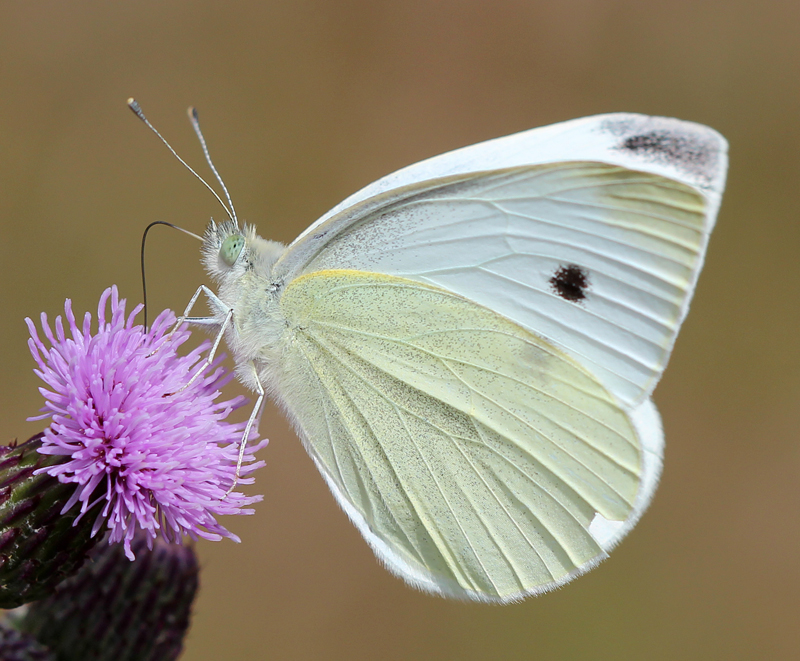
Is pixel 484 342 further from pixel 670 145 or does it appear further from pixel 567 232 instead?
pixel 670 145

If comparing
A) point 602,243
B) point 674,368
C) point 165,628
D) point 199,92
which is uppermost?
point 199,92

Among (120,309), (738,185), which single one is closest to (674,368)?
(738,185)

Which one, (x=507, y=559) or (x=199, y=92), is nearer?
(x=507, y=559)

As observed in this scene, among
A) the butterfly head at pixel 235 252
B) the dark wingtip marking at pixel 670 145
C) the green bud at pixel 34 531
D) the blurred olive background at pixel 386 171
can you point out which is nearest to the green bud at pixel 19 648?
the green bud at pixel 34 531

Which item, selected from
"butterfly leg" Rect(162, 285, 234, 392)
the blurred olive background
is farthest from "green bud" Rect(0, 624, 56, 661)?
the blurred olive background

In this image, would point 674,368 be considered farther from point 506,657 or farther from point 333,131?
point 333,131

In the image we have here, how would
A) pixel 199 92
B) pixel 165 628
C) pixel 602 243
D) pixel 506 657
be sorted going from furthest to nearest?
1. pixel 199 92
2. pixel 506 657
3. pixel 165 628
4. pixel 602 243

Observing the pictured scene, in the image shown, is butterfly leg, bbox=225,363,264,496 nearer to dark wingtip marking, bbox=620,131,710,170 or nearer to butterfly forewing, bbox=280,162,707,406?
butterfly forewing, bbox=280,162,707,406

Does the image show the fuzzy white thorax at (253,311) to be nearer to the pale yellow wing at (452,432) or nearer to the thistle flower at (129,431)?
the pale yellow wing at (452,432)
